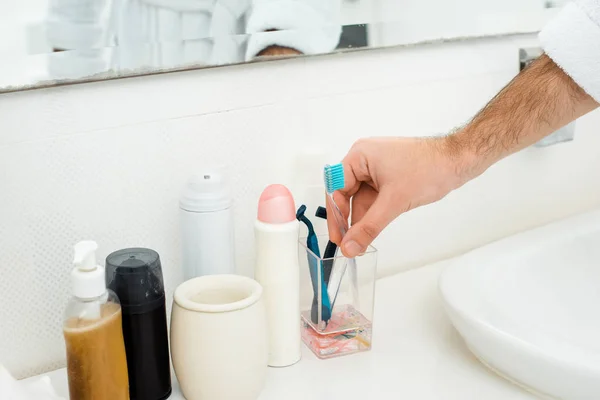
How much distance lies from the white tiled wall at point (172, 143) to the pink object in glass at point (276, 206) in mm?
91

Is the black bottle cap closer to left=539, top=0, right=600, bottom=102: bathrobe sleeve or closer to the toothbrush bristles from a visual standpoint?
the toothbrush bristles

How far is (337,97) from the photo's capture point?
32.1 inches

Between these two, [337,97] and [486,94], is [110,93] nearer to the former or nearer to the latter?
[337,97]

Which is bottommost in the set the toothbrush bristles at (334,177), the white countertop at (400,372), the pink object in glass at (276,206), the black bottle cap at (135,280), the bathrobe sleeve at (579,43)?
the white countertop at (400,372)

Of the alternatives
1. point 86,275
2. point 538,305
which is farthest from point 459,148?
point 86,275

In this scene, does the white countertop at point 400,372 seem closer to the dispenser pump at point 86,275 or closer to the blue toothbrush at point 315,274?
the blue toothbrush at point 315,274

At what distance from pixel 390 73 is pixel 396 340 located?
0.32 metres

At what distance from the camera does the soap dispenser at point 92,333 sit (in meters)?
0.55

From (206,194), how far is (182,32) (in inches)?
6.2

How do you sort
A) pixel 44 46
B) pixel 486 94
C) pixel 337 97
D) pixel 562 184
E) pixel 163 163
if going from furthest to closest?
1. pixel 562 184
2. pixel 486 94
3. pixel 337 97
4. pixel 163 163
5. pixel 44 46

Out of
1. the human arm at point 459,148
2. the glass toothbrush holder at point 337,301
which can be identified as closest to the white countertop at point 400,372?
the glass toothbrush holder at point 337,301

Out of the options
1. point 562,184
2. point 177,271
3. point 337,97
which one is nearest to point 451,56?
point 337,97

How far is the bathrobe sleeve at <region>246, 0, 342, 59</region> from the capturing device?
72cm

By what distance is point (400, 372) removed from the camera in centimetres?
69
